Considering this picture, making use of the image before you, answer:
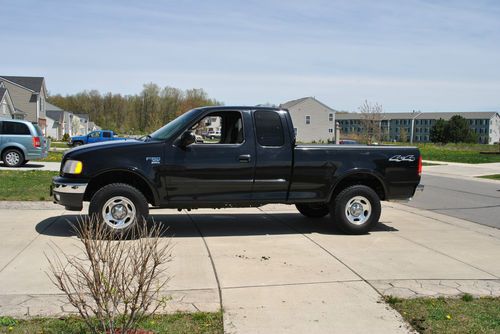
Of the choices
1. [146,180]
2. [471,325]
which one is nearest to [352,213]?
[146,180]

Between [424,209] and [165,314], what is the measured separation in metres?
8.66

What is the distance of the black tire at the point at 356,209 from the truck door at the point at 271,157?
0.93m

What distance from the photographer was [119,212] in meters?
7.36

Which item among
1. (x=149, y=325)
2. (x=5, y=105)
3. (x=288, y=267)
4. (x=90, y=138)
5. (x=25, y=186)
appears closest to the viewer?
(x=149, y=325)

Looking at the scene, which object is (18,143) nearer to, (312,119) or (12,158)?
(12,158)

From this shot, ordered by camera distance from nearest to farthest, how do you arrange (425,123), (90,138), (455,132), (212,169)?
(212,169)
(90,138)
(455,132)
(425,123)

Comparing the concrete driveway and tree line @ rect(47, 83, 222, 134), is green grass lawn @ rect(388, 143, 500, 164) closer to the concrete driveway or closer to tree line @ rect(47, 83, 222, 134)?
the concrete driveway

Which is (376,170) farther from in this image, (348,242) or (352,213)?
(348,242)

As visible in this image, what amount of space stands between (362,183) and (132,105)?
97856mm

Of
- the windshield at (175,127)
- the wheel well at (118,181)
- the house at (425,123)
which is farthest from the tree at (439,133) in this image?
the wheel well at (118,181)

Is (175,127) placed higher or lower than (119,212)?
higher

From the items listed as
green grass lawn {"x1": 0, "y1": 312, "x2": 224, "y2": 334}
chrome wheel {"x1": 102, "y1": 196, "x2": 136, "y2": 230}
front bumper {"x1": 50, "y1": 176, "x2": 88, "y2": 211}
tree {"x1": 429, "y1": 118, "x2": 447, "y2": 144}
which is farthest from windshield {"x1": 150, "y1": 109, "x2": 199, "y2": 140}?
tree {"x1": 429, "y1": 118, "x2": 447, "y2": 144}

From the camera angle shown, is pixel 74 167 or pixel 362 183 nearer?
pixel 74 167

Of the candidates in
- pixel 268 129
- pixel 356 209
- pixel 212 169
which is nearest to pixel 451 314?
pixel 356 209
